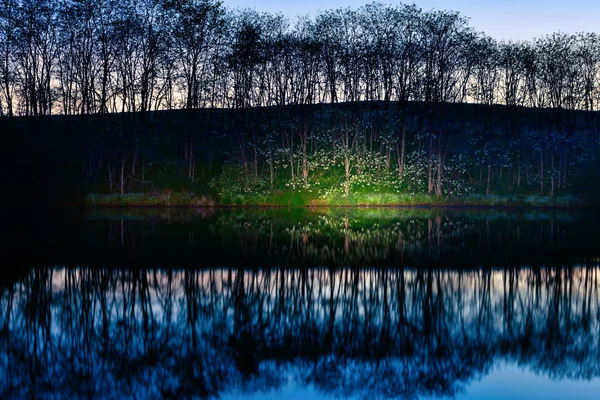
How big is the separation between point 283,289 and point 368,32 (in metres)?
50.5

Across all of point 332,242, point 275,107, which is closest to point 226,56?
point 275,107

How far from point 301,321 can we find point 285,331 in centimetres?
90

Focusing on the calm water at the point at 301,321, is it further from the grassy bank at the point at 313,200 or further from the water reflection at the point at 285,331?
the grassy bank at the point at 313,200

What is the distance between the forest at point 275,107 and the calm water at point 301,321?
31.0 metres

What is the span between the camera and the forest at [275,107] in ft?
183

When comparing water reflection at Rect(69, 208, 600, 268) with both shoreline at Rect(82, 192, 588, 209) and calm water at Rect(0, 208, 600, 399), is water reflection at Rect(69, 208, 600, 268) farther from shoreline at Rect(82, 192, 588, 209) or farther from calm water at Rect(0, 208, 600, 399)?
shoreline at Rect(82, 192, 588, 209)

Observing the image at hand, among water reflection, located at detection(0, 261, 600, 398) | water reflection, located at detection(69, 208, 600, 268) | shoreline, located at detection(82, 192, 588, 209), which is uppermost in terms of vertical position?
shoreline, located at detection(82, 192, 588, 209)

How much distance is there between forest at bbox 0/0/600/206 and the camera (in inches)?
2191

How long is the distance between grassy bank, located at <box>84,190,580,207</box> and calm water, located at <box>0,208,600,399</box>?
93.2ft

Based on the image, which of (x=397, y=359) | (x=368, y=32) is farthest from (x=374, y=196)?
(x=397, y=359)

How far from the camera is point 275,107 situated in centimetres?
6906

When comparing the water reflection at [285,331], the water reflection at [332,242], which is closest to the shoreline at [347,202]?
the water reflection at [332,242]

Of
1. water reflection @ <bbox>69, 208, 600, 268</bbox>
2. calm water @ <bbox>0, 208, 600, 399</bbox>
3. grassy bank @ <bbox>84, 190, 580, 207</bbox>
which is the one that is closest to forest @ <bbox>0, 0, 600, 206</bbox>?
grassy bank @ <bbox>84, 190, 580, 207</bbox>

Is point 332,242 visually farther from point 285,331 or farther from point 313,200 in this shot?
point 313,200
